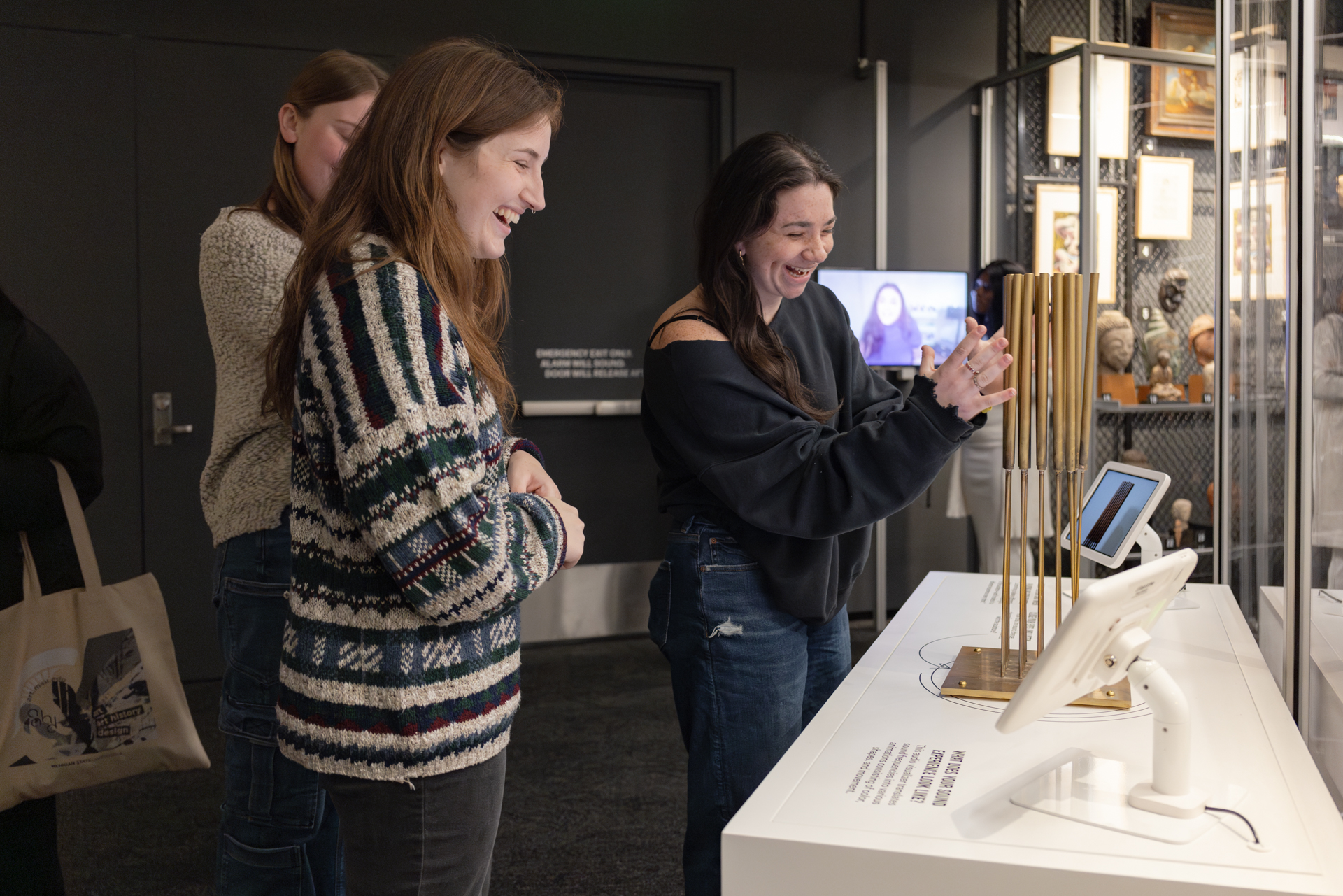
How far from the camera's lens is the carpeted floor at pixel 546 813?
8.01ft

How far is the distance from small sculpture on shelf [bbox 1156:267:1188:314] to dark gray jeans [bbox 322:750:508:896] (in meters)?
4.39

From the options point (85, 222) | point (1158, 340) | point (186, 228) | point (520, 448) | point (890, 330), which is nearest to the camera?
point (520, 448)

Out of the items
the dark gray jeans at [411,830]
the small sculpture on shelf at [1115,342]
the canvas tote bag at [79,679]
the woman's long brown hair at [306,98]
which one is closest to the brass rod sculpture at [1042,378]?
the dark gray jeans at [411,830]

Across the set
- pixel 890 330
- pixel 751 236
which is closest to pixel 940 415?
pixel 751 236

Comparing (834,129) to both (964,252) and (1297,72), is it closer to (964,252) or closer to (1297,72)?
→ (964,252)

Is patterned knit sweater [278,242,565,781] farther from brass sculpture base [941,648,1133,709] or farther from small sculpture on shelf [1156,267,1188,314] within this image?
small sculpture on shelf [1156,267,1188,314]

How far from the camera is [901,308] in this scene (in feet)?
14.9

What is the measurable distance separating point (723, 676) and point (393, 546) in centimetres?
79

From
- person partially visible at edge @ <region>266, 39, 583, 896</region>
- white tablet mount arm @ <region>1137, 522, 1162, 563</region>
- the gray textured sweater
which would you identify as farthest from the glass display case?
the gray textured sweater

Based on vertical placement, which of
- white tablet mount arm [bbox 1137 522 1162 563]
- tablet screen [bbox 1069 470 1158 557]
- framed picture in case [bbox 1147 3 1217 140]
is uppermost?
framed picture in case [bbox 1147 3 1217 140]

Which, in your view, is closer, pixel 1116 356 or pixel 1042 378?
pixel 1042 378

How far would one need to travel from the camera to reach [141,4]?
385 centimetres

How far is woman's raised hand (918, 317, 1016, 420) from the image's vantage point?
1.37 metres

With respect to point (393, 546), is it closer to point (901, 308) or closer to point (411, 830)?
point (411, 830)
